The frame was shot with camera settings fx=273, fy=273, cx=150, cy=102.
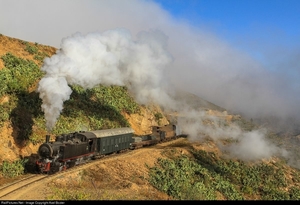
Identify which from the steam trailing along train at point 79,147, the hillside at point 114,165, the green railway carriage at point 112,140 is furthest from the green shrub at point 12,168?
the green railway carriage at point 112,140

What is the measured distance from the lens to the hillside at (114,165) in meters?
16.7

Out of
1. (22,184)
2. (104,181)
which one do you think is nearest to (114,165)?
(104,181)

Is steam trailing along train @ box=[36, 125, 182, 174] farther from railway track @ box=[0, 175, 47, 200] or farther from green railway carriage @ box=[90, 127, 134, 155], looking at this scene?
railway track @ box=[0, 175, 47, 200]

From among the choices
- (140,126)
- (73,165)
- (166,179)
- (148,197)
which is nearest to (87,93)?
(140,126)

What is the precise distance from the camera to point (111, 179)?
18328 millimetres

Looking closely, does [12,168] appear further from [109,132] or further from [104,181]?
[109,132]

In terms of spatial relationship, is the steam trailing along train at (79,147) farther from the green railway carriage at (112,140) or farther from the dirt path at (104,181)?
the dirt path at (104,181)

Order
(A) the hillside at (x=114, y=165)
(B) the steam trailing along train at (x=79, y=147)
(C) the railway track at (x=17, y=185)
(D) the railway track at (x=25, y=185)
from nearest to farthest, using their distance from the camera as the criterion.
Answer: (D) the railway track at (x=25, y=185) < (C) the railway track at (x=17, y=185) < (A) the hillside at (x=114, y=165) < (B) the steam trailing along train at (x=79, y=147)

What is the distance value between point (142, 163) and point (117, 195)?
803cm

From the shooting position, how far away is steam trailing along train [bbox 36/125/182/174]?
17877mm

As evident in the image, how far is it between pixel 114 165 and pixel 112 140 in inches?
181

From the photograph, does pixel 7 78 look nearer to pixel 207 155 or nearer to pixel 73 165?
pixel 73 165

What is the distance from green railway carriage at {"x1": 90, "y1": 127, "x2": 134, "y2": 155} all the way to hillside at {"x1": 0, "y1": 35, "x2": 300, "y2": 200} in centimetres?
144

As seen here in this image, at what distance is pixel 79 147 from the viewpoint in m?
20.0
